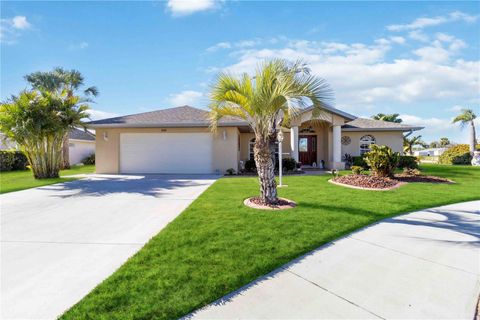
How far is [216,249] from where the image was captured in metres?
3.79

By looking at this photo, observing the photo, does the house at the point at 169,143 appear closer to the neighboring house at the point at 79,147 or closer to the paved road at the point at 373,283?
the paved road at the point at 373,283

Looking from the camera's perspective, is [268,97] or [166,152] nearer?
[268,97]

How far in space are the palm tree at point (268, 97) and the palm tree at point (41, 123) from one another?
33.4 feet

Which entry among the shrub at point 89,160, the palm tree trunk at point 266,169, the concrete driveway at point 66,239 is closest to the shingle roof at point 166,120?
the concrete driveway at point 66,239

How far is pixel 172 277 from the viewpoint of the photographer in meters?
2.99

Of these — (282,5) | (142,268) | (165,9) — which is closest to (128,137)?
(165,9)

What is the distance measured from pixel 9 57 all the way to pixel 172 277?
48.2ft

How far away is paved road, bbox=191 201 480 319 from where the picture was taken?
2.43m

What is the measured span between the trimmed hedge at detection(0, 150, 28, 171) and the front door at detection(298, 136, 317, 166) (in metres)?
23.5

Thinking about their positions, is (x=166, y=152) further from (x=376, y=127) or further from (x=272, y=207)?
(x=376, y=127)

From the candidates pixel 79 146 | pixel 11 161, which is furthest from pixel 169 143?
pixel 79 146

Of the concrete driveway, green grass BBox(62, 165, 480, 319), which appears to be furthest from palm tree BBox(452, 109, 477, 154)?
the concrete driveway

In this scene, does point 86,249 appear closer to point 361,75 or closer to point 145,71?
point 145,71

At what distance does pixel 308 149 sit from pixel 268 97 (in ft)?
47.5
